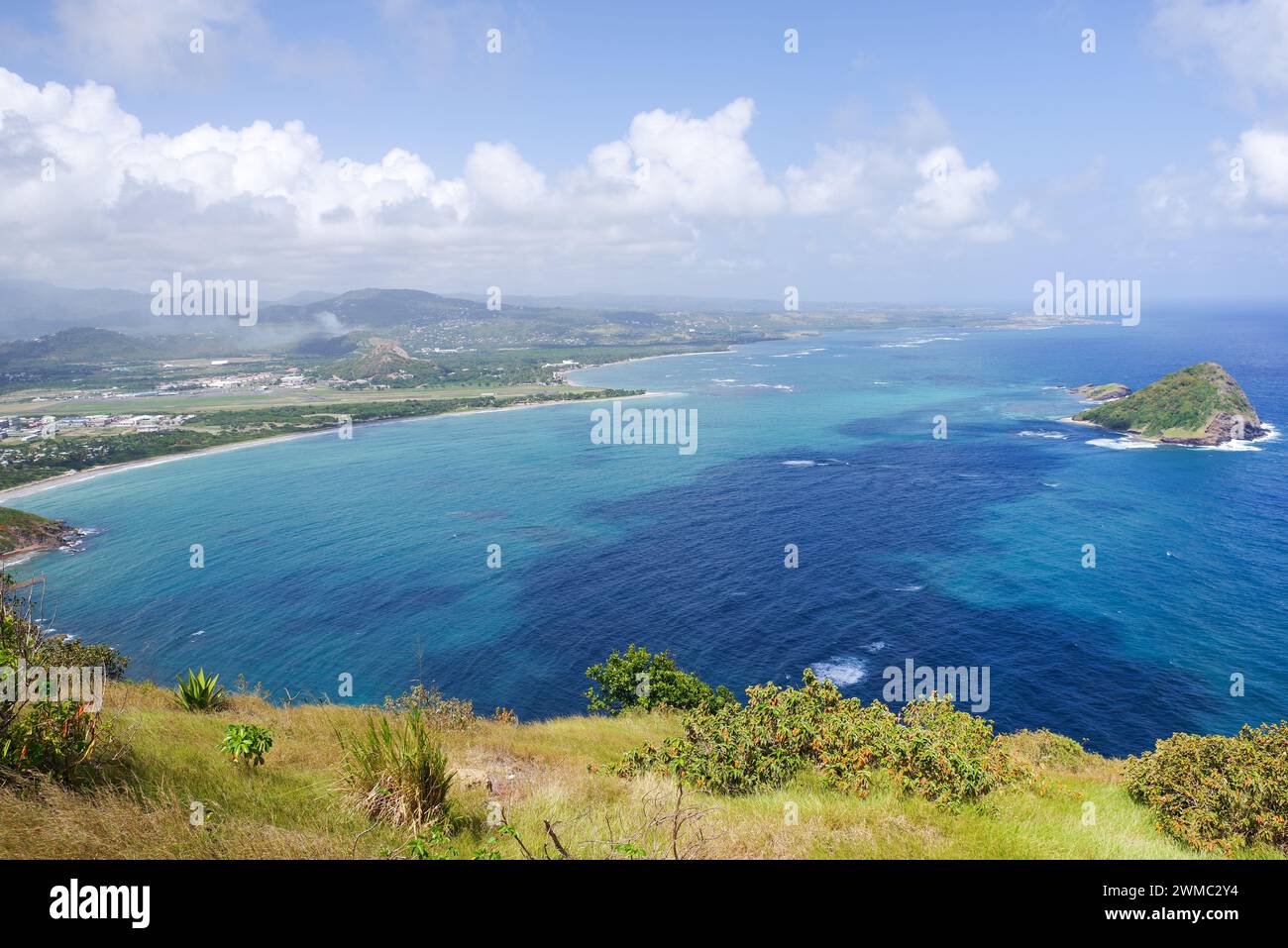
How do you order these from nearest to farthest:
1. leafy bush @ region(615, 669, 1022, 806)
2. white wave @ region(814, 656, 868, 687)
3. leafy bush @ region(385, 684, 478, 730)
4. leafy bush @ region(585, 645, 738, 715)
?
leafy bush @ region(615, 669, 1022, 806) → leafy bush @ region(385, 684, 478, 730) → leafy bush @ region(585, 645, 738, 715) → white wave @ region(814, 656, 868, 687)

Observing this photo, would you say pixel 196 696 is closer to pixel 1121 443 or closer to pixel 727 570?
pixel 727 570

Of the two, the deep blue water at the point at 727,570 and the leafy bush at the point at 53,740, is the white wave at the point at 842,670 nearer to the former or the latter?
the deep blue water at the point at 727,570

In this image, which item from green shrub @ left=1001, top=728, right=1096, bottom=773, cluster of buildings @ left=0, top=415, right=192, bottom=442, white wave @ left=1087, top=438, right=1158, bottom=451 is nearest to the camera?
green shrub @ left=1001, top=728, right=1096, bottom=773

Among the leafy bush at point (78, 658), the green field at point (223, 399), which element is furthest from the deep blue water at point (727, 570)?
the green field at point (223, 399)

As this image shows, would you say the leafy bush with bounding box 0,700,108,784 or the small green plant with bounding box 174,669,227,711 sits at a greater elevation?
the leafy bush with bounding box 0,700,108,784

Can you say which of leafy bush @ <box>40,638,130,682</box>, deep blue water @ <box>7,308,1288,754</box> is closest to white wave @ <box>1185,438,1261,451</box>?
deep blue water @ <box>7,308,1288,754</box>

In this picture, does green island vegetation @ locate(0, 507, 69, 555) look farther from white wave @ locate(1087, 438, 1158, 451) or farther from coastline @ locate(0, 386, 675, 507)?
white wave @ locate(1087, 438, 1158, 451)
